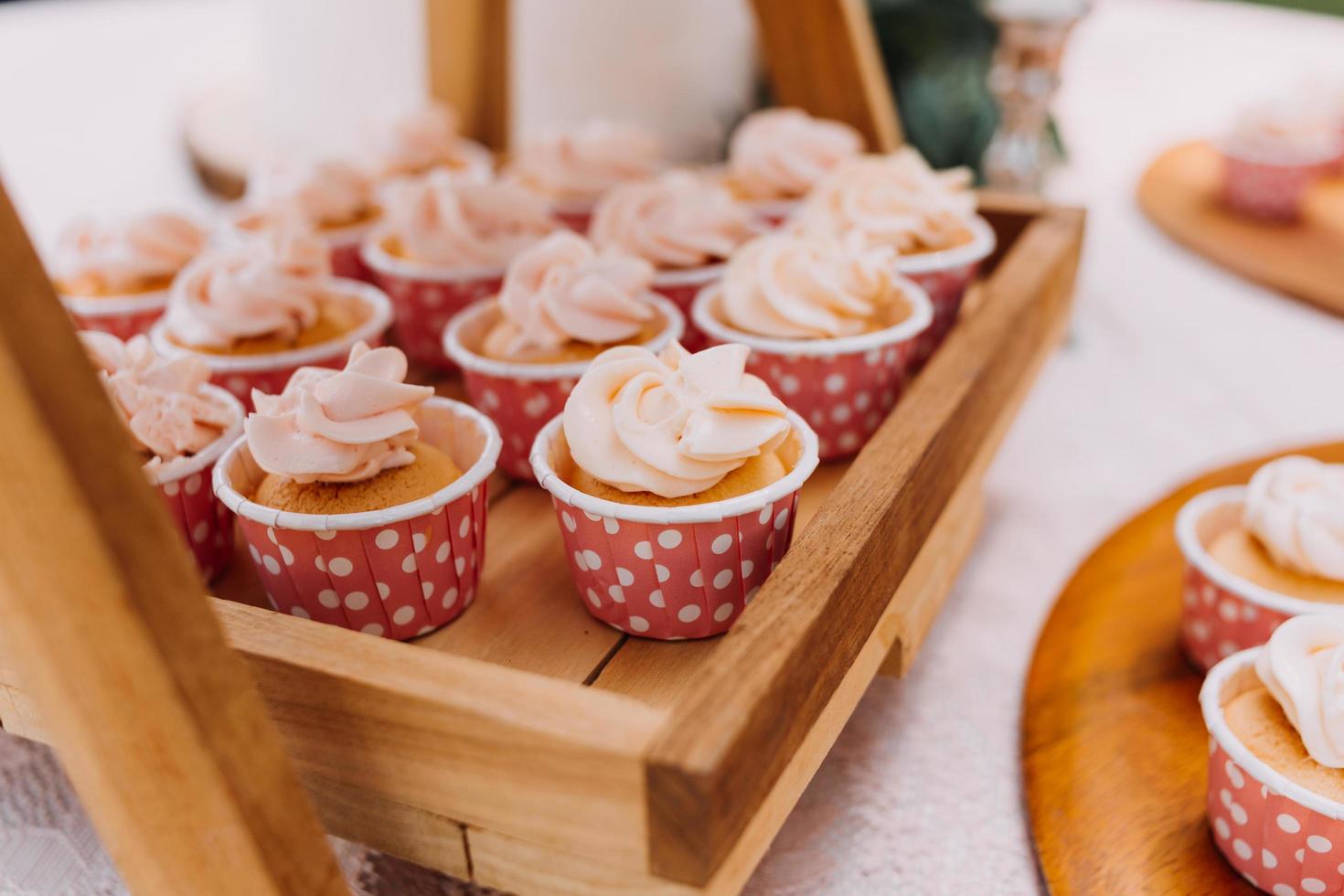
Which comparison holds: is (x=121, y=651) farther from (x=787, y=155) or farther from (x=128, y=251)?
(x=787, y=155)

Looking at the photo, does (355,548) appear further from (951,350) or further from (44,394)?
(951,350)

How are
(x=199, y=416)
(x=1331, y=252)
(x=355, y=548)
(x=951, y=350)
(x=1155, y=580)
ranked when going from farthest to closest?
(x=1331, y=252) → (x=1155, y=580) → (x=951, y=350) → (x=199, y=416) → (x=355, y=548)

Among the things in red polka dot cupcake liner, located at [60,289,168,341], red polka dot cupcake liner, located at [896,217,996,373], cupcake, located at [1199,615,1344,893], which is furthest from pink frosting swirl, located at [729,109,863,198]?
cupcake, located at [1199,615,1344,893]

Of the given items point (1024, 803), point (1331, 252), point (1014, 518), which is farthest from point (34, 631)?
point (1331, 252)

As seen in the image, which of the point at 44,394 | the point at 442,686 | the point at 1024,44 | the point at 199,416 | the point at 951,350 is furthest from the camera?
the point at 1024,44

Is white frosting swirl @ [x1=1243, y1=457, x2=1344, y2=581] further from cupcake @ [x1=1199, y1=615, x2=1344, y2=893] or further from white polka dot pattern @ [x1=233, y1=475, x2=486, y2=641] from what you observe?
white polka dot pattern @ [x1=233, y1=475, x2=486, y2=641]

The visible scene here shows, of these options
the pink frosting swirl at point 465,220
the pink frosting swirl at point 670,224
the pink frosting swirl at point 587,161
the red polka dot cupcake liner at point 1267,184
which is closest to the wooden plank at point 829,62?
the pink frosting swirl at point 587,161
